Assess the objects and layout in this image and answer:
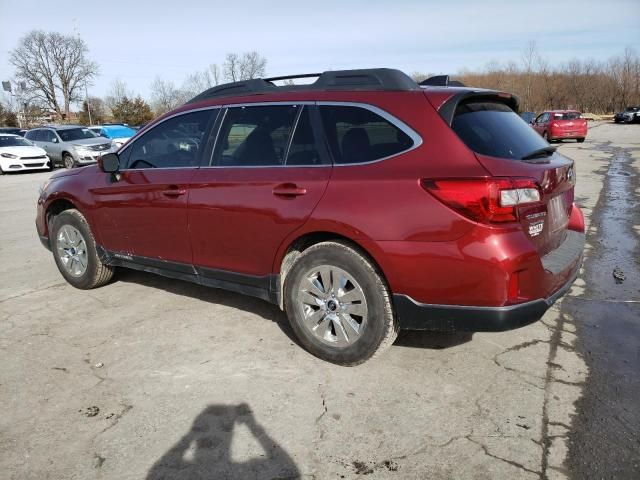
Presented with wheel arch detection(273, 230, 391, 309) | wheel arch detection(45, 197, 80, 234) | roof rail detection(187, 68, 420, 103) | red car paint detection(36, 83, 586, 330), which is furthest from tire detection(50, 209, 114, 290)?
wheel arch detection(273, 230, 391, 309)

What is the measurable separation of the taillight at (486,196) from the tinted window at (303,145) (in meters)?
0.95

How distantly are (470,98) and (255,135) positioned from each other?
60.1 inches

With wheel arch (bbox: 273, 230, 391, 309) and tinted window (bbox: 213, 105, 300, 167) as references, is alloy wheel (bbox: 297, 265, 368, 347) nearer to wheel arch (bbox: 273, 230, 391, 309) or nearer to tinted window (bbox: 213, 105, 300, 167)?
wheel arch (bbox: 273, 230, 391, 309)

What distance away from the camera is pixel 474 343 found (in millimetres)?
3670

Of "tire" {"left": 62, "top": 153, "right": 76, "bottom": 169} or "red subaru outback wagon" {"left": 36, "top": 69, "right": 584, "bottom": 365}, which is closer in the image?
"red subaru outback wagon" {"left": 36, "top": 69, "right": 584, "bottom": 365}

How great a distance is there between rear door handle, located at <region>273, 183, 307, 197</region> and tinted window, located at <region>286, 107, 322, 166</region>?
0.17 metres

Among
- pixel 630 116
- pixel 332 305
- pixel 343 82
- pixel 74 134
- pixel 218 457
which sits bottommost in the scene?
pixel 630 116

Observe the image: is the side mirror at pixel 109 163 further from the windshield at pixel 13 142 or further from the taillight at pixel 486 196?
the windshield at pixel 13 142

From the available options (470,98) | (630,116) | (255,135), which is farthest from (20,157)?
(630,116)

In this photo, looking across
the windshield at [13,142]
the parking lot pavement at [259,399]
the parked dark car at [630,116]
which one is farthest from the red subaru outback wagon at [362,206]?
the parked dark car at [630,116]

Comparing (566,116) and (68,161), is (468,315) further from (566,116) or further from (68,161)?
(566,116)

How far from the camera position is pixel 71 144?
19703 mm

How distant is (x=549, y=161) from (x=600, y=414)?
1.53 meters

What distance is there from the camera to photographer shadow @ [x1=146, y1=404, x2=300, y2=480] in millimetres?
2395
